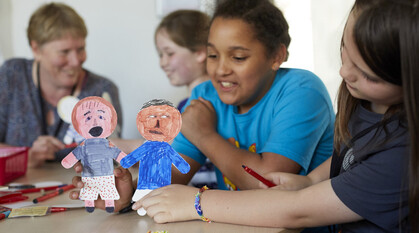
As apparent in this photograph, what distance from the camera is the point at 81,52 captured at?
1.96m

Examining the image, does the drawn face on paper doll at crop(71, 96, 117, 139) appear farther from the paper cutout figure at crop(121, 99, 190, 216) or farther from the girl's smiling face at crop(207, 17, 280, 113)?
the girl's smiling face at crop(207, 17, 280, 113)

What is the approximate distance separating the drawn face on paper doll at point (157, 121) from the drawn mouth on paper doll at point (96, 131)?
7 cm

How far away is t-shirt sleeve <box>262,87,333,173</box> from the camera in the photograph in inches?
39.6

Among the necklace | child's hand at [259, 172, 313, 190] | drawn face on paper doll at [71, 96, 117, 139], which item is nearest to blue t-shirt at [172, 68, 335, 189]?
child's hand at [259, 172, 313, 190]

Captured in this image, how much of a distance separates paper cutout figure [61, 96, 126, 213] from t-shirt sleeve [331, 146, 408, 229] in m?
0.39

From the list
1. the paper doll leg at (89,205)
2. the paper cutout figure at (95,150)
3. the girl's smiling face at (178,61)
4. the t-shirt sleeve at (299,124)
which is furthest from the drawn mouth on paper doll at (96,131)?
the girl's smiling face at (178,61)

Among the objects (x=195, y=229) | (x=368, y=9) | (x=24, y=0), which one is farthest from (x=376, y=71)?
(x=24, y=0)

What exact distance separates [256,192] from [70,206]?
1.25 ft

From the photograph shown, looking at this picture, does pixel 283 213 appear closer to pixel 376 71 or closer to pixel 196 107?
pixel 376 71

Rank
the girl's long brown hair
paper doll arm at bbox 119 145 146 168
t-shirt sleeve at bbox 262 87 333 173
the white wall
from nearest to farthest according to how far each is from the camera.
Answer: the girl's long brown hair
paper doll arm at bbox 119 145 146 168
t-shirt sleeve at bbox 262 87 333 173
the white wall

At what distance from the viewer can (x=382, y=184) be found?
0.71 metres

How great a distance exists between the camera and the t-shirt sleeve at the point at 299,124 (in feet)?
3.30

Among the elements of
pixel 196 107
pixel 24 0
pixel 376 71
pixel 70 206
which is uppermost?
pixel 24 0

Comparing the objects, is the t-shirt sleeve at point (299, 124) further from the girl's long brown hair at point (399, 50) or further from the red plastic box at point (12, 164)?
the red plastic box at point (12, 164)
